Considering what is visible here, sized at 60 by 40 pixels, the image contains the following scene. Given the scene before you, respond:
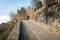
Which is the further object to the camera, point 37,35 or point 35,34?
point 35,34

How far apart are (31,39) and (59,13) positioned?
9.54 meters


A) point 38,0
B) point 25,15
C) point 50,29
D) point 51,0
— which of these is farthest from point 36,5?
point 50,29

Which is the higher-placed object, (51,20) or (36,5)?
(36,5)

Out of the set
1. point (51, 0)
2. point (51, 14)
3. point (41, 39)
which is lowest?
point (41, 39)

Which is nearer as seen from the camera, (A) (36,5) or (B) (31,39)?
(B) (31,39)

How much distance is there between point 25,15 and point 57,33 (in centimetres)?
3591

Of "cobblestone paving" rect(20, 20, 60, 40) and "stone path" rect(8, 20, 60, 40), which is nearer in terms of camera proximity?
"stone path" rect(8, 20, 60, 40)

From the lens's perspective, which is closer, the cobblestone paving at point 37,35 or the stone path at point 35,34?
the stone path at point 35,34

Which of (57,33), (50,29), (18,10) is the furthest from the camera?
(18,10)

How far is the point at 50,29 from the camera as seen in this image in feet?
40.0

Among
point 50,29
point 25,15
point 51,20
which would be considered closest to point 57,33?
point 50,29

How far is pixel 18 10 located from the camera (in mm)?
52406

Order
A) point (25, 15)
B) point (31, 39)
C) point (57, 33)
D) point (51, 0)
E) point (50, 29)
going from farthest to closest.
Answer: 1. point (25, 15)
2. point (51, 0)
3. point (50, 29)
4. point (57, 33)
5. point (31, 39)

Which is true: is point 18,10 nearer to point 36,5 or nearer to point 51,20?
point 36,5
